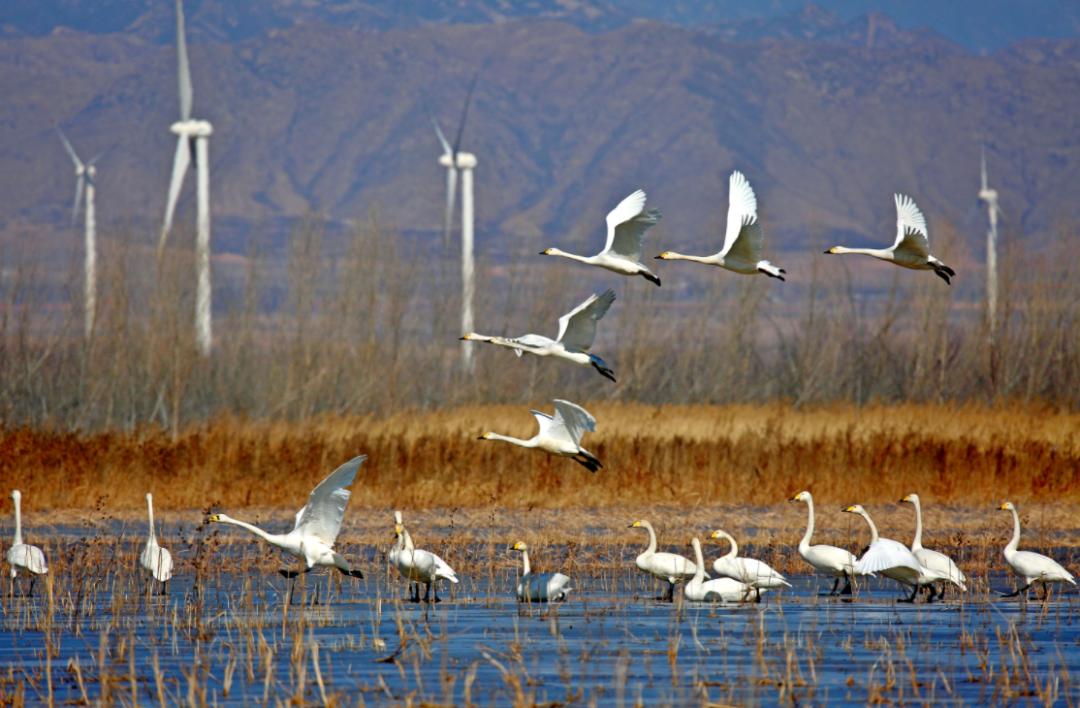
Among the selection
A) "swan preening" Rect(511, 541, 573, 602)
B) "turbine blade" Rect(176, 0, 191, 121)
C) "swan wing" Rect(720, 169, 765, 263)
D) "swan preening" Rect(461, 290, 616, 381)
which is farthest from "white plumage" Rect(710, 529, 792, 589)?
"turbine blade" Rect(176, 0, 191, 121)

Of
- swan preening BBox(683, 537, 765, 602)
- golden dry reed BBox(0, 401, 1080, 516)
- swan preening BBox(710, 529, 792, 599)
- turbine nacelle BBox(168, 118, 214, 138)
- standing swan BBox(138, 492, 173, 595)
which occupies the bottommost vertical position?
golden dry reed BBox(0, 401, 1080, 516)

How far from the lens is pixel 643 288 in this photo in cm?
4716

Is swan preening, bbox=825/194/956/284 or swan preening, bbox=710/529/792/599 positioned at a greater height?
swan preening, bbox=825/194/956/284

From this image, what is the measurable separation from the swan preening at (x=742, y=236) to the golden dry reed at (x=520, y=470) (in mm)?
8395

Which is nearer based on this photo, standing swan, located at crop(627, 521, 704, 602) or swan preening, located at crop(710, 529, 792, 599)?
swan preening, located at crop(710, 529, 792, 599)

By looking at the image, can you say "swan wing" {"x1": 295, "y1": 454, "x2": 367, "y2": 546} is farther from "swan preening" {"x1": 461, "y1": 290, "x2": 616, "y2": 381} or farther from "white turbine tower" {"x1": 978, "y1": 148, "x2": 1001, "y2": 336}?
"white turbine tower" {"x1": 978, "y1": 148, "x2": 1001, "y2": 336}

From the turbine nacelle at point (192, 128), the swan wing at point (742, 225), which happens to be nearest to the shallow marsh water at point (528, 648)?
the swan wing at point (742, 225)

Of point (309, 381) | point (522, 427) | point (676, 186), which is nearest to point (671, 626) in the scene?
point (522, 427)

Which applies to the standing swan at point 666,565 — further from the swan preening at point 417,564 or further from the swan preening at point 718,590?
the swan preening at point 417,564

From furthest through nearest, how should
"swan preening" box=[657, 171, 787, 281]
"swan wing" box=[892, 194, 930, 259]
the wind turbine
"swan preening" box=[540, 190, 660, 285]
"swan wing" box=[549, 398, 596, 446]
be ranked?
the wind turbine → "swan wing" box=[549, 398, 596, 446] → "swan preening" box=[540, 190, 660, 285] → "swan wing" box=[892, 194, 930, 259] → "swan preening" box=[657, 171, 787, 281]

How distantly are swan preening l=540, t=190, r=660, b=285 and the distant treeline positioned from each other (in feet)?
56.7

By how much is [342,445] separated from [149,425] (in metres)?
6.44

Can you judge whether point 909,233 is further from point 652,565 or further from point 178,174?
point 178,174

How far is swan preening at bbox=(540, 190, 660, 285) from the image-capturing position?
15781mm
